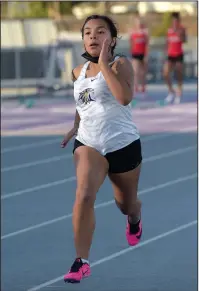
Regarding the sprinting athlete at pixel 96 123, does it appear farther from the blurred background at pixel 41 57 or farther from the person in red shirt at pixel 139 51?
the person in red shirt at pixel 139 51

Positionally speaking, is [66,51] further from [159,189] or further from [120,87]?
[120,87]

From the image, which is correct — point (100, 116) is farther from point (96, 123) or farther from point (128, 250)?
point (128, 250)

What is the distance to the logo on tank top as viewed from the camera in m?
7.04

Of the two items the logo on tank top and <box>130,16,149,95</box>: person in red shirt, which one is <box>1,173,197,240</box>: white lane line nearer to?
the logo on tank top

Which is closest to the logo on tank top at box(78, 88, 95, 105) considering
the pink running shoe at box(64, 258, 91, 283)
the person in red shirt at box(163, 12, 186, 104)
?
the pink running shoe at box(64, 258, 91, 283)

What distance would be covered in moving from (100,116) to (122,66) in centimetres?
32

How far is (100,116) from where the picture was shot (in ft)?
23.1

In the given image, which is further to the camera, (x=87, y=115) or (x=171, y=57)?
(x=171, y=57)

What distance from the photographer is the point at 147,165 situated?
51.7ft

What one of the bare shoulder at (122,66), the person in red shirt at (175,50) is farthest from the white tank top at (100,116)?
the person in red shirt at (175,50)

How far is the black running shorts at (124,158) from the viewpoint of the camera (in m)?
7.21

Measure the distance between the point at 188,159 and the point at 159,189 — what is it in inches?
115

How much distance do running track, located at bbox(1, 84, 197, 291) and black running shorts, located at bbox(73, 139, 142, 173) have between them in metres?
1.16

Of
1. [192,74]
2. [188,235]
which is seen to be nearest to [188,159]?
[188,235]
